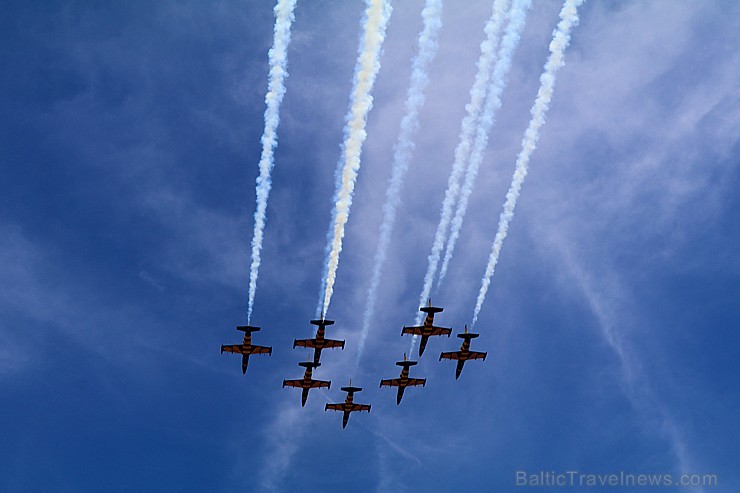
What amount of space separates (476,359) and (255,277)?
24.5 metres

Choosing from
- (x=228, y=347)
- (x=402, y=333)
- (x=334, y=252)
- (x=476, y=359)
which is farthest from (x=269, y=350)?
(x=334, y=252)

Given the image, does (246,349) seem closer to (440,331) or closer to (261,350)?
(261,350)

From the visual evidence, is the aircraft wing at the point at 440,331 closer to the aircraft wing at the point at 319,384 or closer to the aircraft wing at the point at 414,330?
the aircraft wing at the point at 414,330

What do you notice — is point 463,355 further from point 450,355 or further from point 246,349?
point 246,349

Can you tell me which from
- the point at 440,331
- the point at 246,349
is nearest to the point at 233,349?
the point at 246,349

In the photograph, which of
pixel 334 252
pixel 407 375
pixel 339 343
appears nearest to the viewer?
pixel 334 252

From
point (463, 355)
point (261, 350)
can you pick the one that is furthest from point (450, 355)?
point (261, 350)

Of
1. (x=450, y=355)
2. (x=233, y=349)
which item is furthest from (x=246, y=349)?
(x=450, y=355)

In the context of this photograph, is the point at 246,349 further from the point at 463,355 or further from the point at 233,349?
the point at 463,355

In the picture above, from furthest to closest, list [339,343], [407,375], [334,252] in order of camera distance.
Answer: [407,375] → [339,343] → [334,252]

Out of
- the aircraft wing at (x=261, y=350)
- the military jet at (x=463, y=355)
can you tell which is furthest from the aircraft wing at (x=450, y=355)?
the aircraft wing at (x=261, y=350)

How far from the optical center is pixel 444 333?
211ft

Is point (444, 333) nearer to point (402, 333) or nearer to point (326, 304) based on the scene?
point (402, 333)

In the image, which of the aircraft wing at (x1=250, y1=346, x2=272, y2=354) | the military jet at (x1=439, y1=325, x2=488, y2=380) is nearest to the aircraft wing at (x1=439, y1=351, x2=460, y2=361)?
Answer: the military jet at (x1=439, y1=325, x2=488, y2=380)
